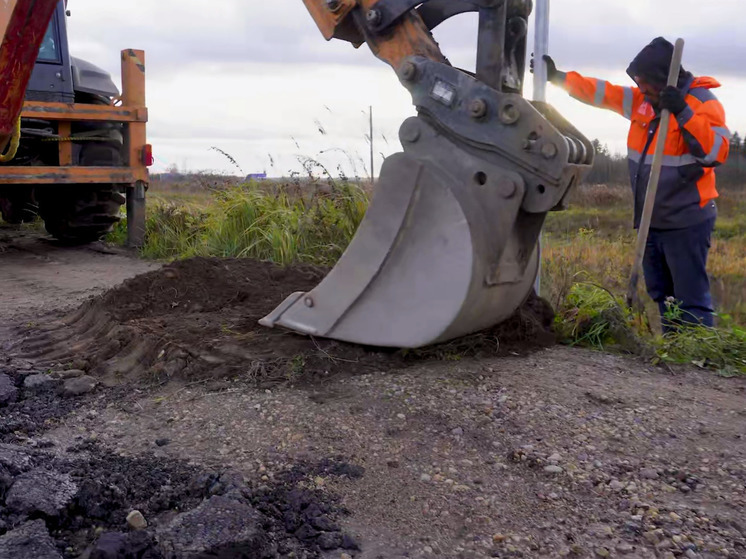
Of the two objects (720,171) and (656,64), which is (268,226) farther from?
(720,171)

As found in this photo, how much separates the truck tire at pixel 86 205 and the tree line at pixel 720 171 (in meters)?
9.70

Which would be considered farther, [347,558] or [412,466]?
[412,466]

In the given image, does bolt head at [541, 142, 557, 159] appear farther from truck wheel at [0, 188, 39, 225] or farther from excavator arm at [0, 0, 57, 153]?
truck wheel at [0, 188, 39, 225]

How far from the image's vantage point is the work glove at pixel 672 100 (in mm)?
4141

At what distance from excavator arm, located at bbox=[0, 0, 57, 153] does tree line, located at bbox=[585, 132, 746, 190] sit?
41.0 feet

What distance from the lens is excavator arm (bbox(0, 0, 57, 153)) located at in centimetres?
363

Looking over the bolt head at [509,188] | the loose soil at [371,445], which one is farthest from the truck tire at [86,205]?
the bolt head at [509,188]

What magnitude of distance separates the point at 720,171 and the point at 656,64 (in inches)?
636

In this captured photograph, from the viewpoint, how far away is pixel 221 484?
2.29m

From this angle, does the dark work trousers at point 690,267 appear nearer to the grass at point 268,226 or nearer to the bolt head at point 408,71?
the grass at point 268,226

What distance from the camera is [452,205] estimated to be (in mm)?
2928

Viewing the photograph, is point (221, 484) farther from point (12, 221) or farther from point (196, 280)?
point (12, 221)

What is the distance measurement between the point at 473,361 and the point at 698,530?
1342 mm

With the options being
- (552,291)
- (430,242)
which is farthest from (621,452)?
(552,291)
